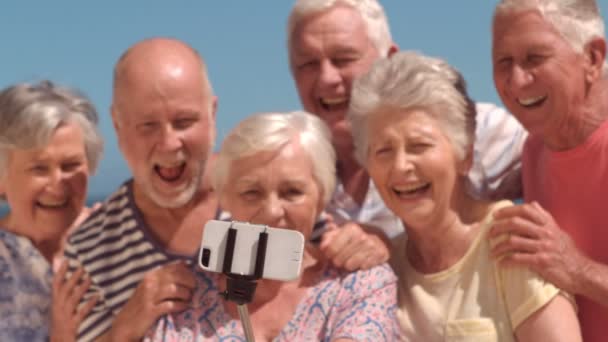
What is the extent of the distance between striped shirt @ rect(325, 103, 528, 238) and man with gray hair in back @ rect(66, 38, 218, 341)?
65 cm

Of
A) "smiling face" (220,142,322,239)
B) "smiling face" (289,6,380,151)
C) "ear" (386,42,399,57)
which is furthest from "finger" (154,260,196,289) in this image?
"ear" (386,42,399,57)

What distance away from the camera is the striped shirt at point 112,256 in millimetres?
3113

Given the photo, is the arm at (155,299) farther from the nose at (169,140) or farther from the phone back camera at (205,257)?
the phone back camera at (205,257)

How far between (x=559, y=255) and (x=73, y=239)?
1.82 meters

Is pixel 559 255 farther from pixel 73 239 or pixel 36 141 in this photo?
pixel 36 141

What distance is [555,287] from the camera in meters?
2.54

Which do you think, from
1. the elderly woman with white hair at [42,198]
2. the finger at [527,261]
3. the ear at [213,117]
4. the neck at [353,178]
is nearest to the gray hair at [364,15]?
the neck at [353,178]

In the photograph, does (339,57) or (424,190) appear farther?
(339,57)

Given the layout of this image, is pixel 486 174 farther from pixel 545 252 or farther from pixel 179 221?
pixel 179 221

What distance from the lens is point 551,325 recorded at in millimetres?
2477

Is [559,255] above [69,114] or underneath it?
underneath

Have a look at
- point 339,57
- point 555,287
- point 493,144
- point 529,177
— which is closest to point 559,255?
point 555,287

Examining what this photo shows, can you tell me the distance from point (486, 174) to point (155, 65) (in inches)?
57.9

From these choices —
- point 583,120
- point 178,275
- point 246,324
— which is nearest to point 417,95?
point 583,120
